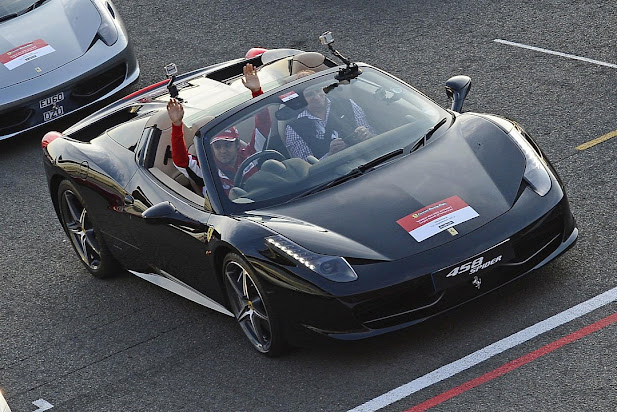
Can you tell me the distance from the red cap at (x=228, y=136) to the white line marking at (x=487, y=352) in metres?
2.02

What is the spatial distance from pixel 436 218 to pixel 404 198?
0.90ft

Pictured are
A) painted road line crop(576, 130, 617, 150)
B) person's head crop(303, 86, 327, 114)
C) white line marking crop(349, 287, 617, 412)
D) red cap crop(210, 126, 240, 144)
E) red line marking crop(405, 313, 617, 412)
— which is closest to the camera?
red line marking crop(405, 313, 617, 412)

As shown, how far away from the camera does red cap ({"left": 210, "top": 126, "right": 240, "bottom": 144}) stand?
7203 mm

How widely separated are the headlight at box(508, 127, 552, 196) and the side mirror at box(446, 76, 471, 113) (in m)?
0.71

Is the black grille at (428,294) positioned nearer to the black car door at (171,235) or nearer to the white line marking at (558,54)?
the black car door at (171,235)

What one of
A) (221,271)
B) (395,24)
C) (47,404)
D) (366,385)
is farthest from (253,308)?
(395,24)

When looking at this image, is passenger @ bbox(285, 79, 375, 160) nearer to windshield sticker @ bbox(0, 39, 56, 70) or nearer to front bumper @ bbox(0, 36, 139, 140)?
front bumper @ bbox(0, 36, 139, 140)

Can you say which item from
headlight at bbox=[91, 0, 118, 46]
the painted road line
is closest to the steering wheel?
the painted road line

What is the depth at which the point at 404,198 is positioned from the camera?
656 centimetres

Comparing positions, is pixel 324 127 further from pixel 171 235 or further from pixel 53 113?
pixel 53 113

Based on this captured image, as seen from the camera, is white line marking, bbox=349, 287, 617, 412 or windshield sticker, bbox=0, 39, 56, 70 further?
windshield sticker, bbox=0, 39, 56, 70

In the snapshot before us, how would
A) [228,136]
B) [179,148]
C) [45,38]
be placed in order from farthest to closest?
[45,38]
[179,148]
[228,136]

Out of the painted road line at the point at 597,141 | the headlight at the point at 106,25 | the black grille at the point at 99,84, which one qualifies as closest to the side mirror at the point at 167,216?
the painted road line at the point at 597,141

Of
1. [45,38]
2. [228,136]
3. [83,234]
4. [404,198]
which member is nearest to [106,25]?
[45,38]
